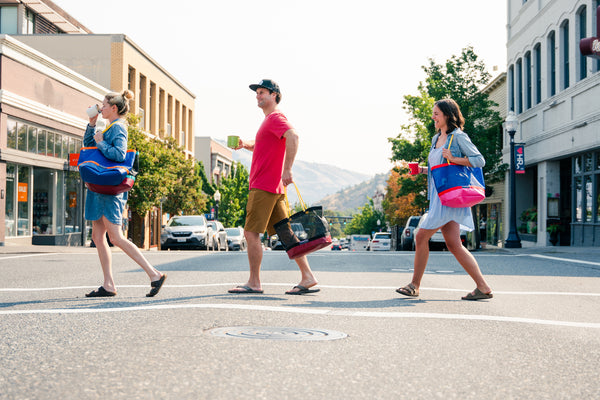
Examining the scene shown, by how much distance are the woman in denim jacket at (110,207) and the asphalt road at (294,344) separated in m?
0.23

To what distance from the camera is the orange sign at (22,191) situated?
26253 millimetres

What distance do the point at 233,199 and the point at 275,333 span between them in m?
63.2

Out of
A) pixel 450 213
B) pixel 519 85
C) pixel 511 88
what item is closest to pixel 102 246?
pixel 450 213

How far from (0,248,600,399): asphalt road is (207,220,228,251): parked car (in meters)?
20.3

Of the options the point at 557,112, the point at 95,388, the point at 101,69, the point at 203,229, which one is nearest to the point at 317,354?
the point at 95,388

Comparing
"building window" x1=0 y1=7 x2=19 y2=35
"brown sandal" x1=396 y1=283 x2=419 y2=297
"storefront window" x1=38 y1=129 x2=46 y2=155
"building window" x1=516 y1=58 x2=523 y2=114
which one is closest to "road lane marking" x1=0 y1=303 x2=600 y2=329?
"brown sandal" x1=396 y1=283 x2=419 y2=297

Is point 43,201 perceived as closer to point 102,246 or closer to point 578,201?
point 578,201

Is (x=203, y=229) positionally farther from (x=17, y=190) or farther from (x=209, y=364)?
(x=209, y=364)

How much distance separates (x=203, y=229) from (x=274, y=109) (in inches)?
793

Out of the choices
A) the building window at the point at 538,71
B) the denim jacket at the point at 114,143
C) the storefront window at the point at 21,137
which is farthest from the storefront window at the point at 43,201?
the denim jacket at the point at 114,143

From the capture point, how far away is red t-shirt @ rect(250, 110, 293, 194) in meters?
7.28

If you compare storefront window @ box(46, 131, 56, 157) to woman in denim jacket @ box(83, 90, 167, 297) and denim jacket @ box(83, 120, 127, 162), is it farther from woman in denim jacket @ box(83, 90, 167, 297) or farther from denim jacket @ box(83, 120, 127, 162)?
denim jacket @ box(83, 120, 127, 162)

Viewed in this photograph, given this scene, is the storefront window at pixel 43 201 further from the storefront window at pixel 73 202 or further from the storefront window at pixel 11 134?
the storefront window at pixel 11 134

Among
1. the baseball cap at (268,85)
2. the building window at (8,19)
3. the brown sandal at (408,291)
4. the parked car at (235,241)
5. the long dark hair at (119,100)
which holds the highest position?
the building window at (8,19)
